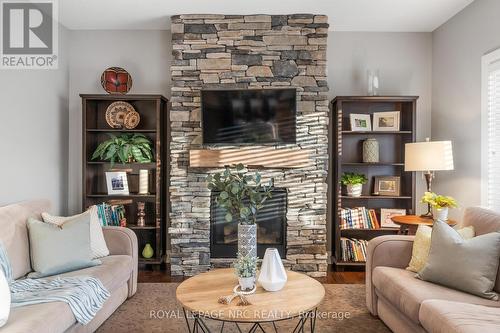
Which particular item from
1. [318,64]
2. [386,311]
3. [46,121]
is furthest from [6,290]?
[318,64]

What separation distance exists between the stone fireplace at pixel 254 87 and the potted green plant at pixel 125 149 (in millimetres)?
368

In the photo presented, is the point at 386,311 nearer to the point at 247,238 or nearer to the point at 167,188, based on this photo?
the point at 247,238

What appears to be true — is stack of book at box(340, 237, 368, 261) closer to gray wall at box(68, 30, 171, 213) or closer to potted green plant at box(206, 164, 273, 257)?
potted green plant at box(206, 164, 273, 257)

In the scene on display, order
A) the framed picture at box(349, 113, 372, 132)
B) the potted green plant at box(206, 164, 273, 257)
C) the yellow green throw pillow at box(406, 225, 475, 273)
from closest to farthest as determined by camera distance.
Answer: the potted green plant at box(206, 164, 273, 257) < the yellow green throw pillow at box(406, 225, 475, 273) < the framed picture at box(349, 113, 372, 132)

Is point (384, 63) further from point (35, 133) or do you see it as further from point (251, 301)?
point (35, 133)

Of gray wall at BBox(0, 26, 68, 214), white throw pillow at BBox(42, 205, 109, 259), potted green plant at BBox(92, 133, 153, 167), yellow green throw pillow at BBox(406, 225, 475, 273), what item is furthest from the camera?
potted green plant at BBox(92, 133, 153, 167)

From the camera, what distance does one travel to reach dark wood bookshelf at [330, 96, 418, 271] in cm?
428

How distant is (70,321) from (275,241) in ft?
7.89

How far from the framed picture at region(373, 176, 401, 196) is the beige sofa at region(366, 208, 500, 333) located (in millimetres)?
1551

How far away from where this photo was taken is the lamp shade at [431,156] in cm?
347

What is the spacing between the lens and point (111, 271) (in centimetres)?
279

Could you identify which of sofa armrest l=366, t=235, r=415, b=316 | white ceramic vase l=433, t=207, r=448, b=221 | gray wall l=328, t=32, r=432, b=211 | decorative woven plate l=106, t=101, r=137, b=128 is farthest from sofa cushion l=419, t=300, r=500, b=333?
decorative woven plate l=106, t=101, r=137, b=128

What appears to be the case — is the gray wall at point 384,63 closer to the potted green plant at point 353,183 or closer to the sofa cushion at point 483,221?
the potted green plant at point 353,183

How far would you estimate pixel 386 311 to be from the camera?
2.73m
